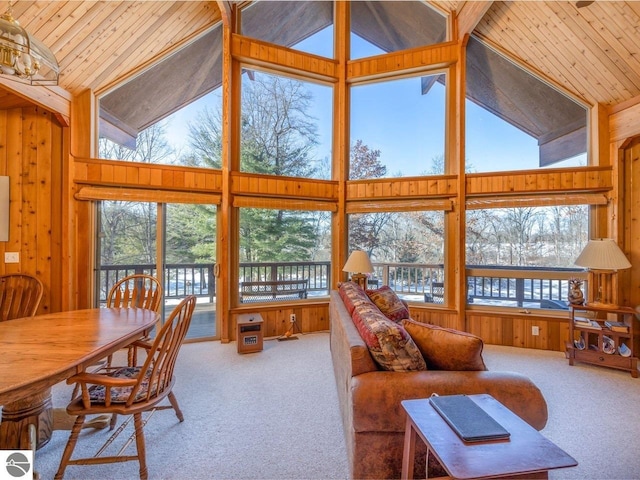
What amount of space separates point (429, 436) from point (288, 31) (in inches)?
208

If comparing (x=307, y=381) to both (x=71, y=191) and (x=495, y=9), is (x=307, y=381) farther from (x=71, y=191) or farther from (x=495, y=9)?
(x=495, y=9)

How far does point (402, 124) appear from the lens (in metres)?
4.68

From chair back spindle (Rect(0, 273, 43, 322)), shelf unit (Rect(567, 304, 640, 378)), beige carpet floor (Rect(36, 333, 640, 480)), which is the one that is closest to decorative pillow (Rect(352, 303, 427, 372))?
beige carpet floor (Rect(36, 333, 640, 480))

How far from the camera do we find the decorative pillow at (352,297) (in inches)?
94.9

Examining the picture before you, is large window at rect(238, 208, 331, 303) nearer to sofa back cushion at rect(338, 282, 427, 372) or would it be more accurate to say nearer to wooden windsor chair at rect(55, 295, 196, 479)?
wooden windsor chair at rect(55, 295, 196, 479)

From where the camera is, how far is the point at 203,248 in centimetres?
418

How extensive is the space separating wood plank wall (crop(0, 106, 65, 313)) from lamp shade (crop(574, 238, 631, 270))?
5960mm

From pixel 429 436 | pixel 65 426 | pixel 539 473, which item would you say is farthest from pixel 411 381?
pixel 65 426

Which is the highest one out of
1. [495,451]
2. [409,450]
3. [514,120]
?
[514,120]

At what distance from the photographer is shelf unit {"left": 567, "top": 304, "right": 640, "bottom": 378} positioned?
3.14m

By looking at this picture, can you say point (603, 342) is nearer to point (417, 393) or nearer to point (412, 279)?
point (412, 279)

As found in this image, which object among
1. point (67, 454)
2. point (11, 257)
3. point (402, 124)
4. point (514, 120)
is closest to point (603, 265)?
point (514, 120)

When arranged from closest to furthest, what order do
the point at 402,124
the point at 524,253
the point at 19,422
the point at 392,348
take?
1. the point at 392,348
2. the point at 19,422
3. the point at 524,253
4. the point at 402,124

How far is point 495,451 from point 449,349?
677mm
